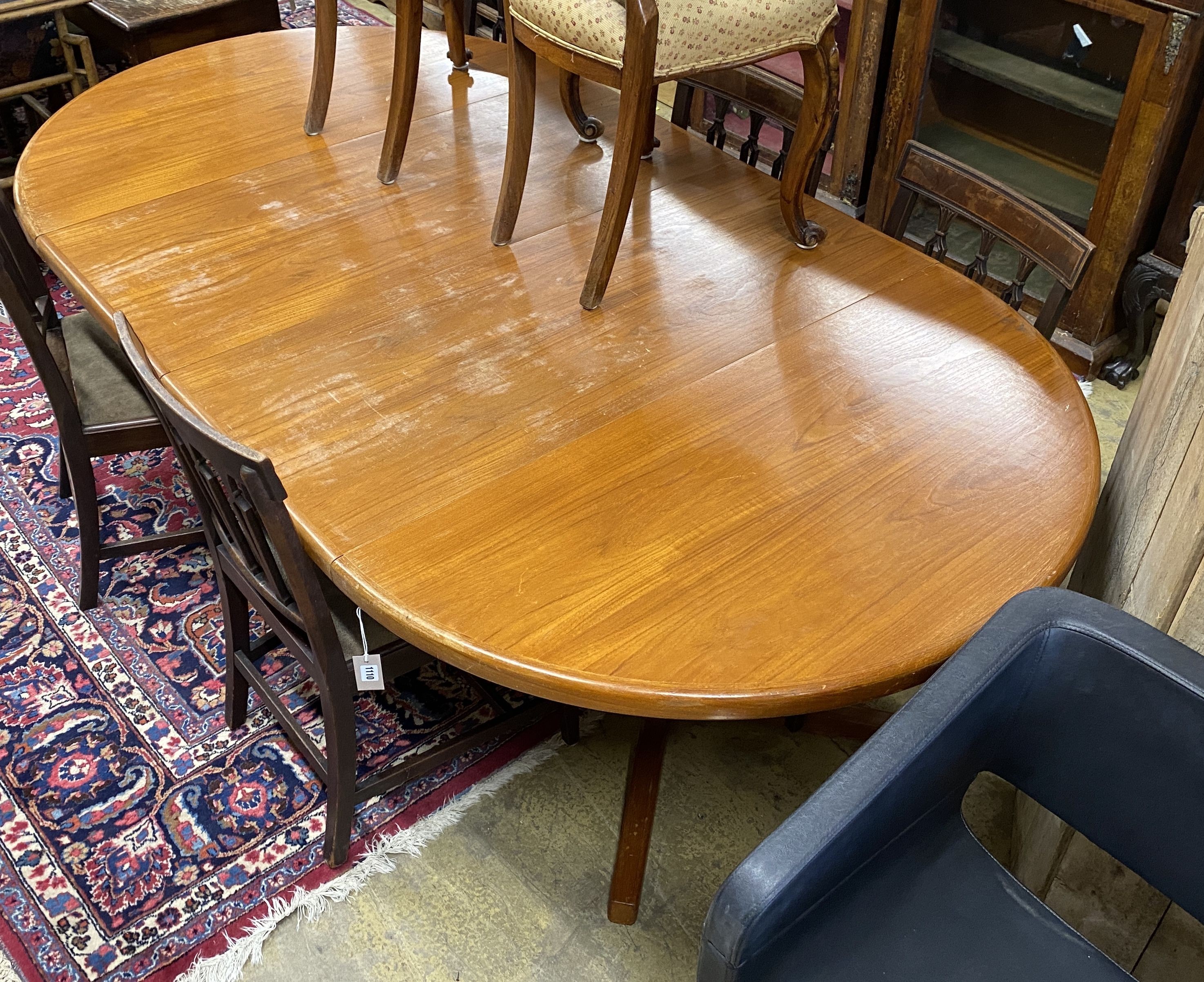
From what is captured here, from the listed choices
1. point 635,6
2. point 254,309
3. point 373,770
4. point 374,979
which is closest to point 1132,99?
point 635,6

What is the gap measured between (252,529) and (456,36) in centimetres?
141

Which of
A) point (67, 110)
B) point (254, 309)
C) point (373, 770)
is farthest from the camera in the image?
point (67, 110)

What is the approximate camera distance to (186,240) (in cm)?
184

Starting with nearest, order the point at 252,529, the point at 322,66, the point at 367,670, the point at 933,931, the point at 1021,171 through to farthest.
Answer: the point at 933,931 < the point at 252,529 < the point at 367,670 < the point at 322,66 < the point at 1021,171

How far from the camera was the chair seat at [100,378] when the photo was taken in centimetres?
194

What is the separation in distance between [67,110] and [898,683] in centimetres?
194

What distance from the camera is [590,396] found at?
156 cm

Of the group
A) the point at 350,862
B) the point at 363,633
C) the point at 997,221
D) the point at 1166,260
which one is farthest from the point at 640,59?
the point at 1166,260

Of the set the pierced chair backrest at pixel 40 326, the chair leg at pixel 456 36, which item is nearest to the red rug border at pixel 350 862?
the pierced chair backrest at pixel 40 326

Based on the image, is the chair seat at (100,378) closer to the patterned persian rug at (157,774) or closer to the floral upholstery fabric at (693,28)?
the patterned persian rug at (157,774)

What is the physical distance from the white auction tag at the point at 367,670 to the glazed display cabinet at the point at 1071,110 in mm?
1980

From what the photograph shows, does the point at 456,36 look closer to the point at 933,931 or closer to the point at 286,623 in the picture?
the point at 286,623

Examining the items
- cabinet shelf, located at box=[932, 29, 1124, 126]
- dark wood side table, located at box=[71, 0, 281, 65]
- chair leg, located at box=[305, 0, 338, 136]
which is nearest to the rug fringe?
chair leg, located at box=[305, 0, 338, 136]

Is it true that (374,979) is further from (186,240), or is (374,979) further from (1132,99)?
(1132,99)
